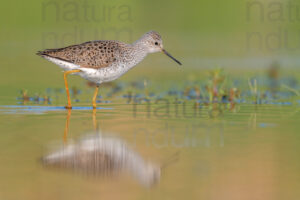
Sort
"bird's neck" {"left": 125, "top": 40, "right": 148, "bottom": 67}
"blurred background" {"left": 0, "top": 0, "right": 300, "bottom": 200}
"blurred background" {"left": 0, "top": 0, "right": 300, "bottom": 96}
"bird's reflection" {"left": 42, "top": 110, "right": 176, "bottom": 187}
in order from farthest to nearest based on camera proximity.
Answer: "blurred background" {"left": 0, "top": 0, "right": 300, "bottom": 96} → "bird's neck" {"left": 125, "top": 40, "right": 148, "bottom": 67} → "bird's reflection" {"left": 42, "top": 110, "right": 176, "bottom": 187} → "blurred background" {"left": 0, "top": 0, "right": 300, "bottom": 200}

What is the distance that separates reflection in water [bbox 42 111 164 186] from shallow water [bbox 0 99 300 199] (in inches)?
3.2

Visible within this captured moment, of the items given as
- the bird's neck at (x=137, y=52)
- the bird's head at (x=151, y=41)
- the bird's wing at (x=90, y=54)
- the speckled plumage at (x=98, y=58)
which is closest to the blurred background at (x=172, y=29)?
the bird's head at (x=151, y=41)

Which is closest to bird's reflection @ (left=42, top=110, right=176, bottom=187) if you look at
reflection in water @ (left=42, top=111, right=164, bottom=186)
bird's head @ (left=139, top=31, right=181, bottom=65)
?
reflection in water @ (left=42, top=111, right=164, bottom=186)

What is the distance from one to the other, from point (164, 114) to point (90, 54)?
7.21ft

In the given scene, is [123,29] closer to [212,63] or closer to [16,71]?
[212,63]

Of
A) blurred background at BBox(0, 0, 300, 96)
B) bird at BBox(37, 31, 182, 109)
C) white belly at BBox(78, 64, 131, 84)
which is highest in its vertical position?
blurred background at BBox(0, 0, 300, 96)

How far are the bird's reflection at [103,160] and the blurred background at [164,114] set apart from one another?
47 millimetres

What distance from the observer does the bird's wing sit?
39.1 ft

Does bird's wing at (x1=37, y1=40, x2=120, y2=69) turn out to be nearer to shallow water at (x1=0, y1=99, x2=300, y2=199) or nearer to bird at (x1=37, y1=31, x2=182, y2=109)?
bird at (x1=37, y1=31, x2=182, y2=109)

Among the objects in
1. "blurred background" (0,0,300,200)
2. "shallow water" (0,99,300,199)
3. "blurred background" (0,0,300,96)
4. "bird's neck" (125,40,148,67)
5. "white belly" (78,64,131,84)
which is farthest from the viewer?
"blurred background" (0,0,300,96)

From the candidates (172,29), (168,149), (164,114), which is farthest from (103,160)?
(172,29)

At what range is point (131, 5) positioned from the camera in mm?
29969

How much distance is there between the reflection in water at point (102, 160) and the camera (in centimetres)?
687

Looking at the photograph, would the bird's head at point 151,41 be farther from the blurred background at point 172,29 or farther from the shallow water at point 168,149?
the blurred background at point 172,29
